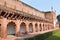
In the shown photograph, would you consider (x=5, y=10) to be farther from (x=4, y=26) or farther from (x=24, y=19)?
(x=24, y=19)

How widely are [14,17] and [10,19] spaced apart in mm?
1085

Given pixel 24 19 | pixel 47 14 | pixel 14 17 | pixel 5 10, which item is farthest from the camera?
pixel 47 14

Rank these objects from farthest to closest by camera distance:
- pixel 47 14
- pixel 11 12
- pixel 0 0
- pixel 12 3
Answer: pixel 47 14
pixel 12 3
pixel 0 0
pixel 11 12

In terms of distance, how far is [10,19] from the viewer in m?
16.4

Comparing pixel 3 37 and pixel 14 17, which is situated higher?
pixel 14 17

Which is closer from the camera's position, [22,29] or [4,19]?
[4,19]

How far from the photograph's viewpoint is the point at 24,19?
2077 centimetres

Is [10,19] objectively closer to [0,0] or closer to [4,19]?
[4,19]

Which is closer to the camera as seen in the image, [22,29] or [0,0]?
[0,0]

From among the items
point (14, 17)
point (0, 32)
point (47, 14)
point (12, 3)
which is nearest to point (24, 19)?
point (14, 17)

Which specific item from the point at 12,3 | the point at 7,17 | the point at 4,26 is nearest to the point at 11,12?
the point at 7,17

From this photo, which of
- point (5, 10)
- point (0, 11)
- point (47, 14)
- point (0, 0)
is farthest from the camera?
point (47, 14)

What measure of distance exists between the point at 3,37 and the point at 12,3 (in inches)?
437

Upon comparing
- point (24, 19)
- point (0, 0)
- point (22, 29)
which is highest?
point (0, 0)
